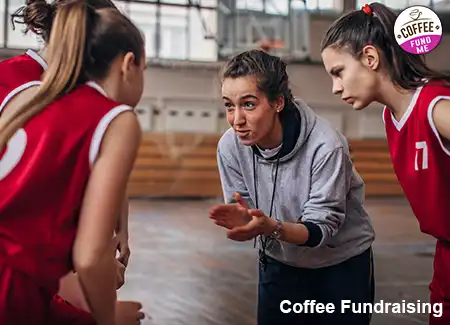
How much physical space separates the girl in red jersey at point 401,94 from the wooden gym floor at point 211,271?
1431 millimetres

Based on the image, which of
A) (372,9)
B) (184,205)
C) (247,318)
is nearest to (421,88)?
(372,9)

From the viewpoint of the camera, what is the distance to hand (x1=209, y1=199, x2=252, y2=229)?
1.48 m

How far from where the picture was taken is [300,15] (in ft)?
36.3

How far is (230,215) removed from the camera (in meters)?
1.51

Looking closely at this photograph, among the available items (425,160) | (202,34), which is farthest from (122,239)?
(202,34)

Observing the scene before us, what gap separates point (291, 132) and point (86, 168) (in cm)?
86

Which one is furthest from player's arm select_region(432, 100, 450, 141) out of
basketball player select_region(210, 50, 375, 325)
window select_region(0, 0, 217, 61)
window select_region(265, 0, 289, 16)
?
window select_region(265, 0, 289, 16)

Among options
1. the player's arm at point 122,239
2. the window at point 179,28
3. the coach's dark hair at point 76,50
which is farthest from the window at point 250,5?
the coach's dark hair at point 76,50

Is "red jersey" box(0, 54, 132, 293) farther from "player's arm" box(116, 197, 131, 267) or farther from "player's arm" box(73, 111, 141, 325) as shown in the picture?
"player's arm" box(116, 197, 131, 267)

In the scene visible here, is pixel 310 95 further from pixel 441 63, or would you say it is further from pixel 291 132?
pixel 291 132

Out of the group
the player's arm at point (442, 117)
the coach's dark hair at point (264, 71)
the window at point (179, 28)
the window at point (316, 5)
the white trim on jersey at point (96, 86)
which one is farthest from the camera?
the window at point (316, 5)

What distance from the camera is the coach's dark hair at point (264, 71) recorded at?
1.84 m

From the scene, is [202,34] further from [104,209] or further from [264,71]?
[104,209]

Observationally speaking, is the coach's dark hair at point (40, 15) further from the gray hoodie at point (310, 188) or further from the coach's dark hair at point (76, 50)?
the gray hoodie at point (310, 188)
